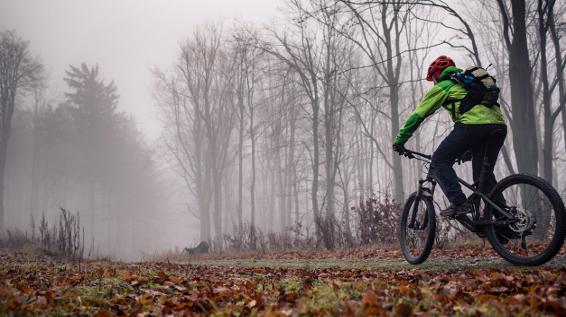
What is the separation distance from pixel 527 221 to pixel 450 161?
96 centimetres

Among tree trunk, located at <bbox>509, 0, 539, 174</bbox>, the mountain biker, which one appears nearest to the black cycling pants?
the mountain biker

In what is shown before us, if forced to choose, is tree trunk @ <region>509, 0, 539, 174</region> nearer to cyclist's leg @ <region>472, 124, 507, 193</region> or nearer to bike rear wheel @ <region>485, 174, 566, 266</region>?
bike rear wheel @ <region>485, 174, 566, 266</region>

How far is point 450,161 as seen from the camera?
15.0 ft

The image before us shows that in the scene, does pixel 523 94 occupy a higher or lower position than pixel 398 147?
higher

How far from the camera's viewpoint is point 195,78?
24953 mm

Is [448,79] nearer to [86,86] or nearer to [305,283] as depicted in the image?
[305,283]

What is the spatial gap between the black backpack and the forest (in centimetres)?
67

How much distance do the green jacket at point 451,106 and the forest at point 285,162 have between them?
728 millimetres

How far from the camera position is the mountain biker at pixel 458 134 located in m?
4.25

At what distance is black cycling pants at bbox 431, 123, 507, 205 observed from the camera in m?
4.26

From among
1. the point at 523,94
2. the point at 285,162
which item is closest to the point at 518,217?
the point at 523,94

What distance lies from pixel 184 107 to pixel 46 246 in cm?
1666

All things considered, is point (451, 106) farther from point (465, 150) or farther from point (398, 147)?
point (398, 147)

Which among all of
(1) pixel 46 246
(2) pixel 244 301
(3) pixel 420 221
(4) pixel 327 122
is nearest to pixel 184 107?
(4) pixel 327 122
